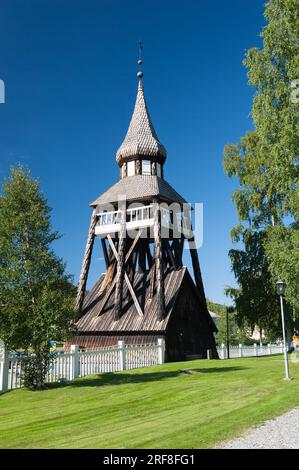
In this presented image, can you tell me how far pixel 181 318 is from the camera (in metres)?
28.7

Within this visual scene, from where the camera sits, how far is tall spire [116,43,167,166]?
3497cm

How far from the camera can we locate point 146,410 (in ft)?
34.8

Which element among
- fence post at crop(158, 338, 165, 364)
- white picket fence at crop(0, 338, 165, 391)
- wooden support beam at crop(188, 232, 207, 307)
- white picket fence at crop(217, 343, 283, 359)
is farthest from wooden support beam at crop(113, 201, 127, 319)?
white picket fence at crop(217, 343, 283, 359)

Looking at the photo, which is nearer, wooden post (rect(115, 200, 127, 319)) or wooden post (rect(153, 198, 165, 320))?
wooden post (rect(153, 198, 165, 320))

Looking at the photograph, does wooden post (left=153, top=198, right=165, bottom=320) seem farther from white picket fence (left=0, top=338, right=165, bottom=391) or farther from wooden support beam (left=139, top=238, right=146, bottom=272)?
wooden support beam (left=139, top=238, right=146, bottom=272)

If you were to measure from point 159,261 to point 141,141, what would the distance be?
11.5 m

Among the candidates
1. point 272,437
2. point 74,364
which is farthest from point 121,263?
point 272,437

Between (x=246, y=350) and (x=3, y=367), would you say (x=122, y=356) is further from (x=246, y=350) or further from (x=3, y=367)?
(x=246, y=350)

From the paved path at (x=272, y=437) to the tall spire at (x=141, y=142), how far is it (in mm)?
28267

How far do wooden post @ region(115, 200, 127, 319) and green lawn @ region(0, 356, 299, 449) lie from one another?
1169cm

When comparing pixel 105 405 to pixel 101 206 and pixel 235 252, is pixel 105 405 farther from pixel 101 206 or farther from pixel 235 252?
pixel 101 206

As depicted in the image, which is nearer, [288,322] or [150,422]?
[150,422]
